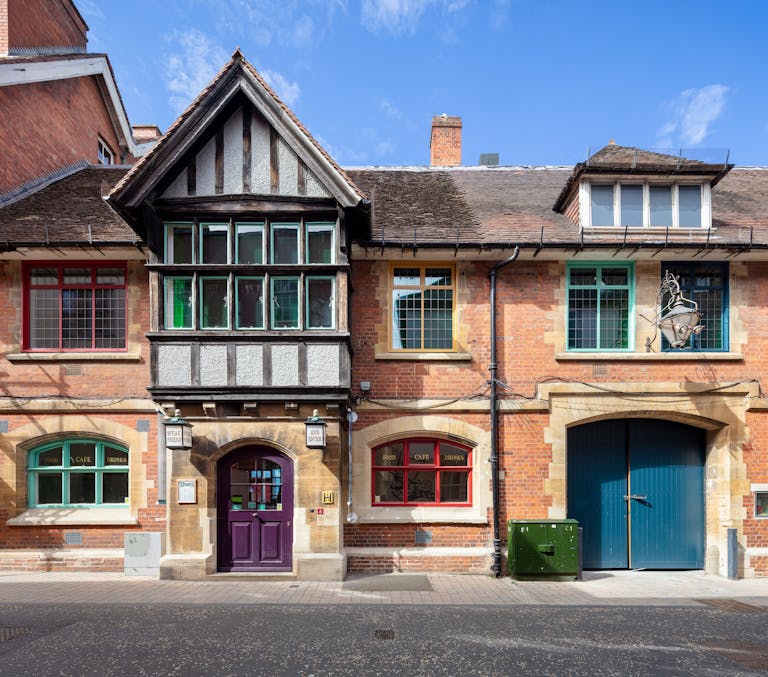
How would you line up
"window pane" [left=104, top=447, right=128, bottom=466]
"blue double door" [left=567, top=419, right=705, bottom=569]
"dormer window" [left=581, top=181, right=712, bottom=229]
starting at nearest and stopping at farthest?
"window pane" [left=104, top=447, right=128, bottom=466] → "blue double door" [left=567, top=419, right=705, bottom=569] → "dormer window" [left=581, top=181, right=712, bottom=229]

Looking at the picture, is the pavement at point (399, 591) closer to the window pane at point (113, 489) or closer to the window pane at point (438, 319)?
the window pane at point (113, 489)

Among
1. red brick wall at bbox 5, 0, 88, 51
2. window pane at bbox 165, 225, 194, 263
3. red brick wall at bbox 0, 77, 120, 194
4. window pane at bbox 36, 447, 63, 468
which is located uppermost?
red brick wall at bbox 5, 0, 88, 51

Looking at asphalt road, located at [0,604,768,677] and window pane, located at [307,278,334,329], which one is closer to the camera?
asphalt road, located at [0,604,768,677]

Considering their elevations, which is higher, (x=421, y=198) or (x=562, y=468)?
(x=421, y=198)

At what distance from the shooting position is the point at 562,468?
1085 cm

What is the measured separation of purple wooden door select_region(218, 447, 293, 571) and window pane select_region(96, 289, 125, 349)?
3519mm

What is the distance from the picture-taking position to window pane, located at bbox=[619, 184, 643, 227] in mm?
11406

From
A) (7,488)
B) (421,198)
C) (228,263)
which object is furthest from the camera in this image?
(421,198)

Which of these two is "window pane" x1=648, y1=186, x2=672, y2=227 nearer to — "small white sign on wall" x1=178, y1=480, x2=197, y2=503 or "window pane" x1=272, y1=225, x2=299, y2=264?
"window pane" x1=272, y1=225, x2=299, y2=264

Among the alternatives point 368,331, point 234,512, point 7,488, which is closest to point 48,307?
Result: point 7,488

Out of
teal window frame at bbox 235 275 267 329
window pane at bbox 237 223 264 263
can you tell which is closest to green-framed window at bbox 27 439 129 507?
teal window frame at bbox 235 275 267 329

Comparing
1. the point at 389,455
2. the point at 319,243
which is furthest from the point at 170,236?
the point at 389,455

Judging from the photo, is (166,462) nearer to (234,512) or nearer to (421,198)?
(234,512)

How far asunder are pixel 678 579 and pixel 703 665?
4.52m
